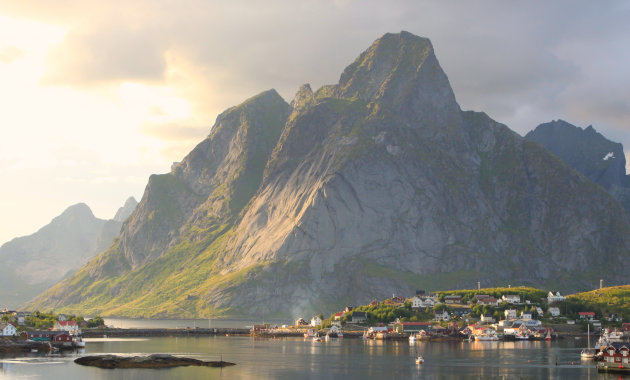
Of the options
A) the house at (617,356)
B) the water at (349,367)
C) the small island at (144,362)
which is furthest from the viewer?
the small island at (144,362)

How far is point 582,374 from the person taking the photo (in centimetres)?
14750

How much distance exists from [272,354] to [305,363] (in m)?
25.1

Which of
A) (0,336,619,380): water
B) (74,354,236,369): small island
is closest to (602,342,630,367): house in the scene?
(0,336,619,380): water

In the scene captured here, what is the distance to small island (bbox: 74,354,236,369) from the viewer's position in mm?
164125

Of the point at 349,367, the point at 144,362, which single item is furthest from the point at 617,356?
the point at 144,362

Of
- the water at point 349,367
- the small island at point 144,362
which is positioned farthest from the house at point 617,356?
the small island at point 144,362

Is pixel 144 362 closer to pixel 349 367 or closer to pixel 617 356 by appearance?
pixel 349 367

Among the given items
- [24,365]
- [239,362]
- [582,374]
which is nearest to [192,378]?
[239,362]

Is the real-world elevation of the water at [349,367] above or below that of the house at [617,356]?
below

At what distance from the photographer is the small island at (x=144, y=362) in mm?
164125

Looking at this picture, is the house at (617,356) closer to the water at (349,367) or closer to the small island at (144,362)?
the water at (349,367)

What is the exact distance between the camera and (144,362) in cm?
16600

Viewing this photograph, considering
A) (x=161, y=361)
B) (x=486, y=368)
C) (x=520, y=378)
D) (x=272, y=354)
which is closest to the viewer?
(x=520, y=378)

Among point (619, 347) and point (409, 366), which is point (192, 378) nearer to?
point (409, 366)
